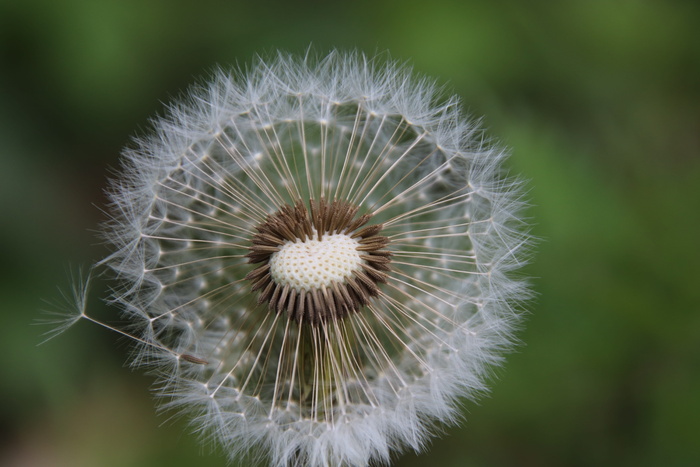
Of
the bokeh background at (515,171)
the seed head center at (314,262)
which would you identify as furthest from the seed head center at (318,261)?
the bokeh background at (515,171)

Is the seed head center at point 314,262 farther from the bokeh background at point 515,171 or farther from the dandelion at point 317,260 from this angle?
the bokeh background at point 515,171

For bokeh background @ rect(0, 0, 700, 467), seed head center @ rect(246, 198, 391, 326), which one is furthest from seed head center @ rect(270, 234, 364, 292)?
bokeh background @ rect(0, 0, 700, 467)

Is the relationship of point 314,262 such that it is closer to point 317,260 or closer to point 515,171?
point 317,260

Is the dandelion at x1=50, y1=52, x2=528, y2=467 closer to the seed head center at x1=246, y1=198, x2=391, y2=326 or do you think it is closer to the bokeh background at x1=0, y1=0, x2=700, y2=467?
the seed head center at x1=246, y1=198, x2=391, y2=326

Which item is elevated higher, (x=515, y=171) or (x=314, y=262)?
(x=515, y=171)

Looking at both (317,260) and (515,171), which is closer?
(317,260)

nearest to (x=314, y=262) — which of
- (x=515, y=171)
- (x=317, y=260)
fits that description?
(x=317, y=260)
